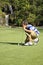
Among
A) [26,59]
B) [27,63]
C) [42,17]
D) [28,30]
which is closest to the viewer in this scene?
[27,63]

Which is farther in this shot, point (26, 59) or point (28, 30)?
point (28, 30)

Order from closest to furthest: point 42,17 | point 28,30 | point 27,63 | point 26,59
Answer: point 27,63 → point 26,59 → point 28,30 → point 42,17

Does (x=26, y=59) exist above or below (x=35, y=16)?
above

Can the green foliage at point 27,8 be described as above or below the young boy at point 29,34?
below

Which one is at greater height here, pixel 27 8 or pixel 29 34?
pixel 29 34

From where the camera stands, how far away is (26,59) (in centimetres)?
886

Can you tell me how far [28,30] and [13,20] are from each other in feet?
122

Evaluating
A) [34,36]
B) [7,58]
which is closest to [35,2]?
[34,36]

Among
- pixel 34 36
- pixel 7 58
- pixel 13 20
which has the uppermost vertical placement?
pixel 7 58

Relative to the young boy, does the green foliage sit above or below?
below

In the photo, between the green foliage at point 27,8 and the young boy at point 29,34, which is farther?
the green foliage at point 27,8

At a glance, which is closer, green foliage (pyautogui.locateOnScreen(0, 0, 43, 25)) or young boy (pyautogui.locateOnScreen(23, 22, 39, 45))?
young boy (pyautogui.locateOnScreen(23, 22, 39, 45))

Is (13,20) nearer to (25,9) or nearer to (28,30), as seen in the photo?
(25,9)

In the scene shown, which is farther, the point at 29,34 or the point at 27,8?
the point at 27,8
